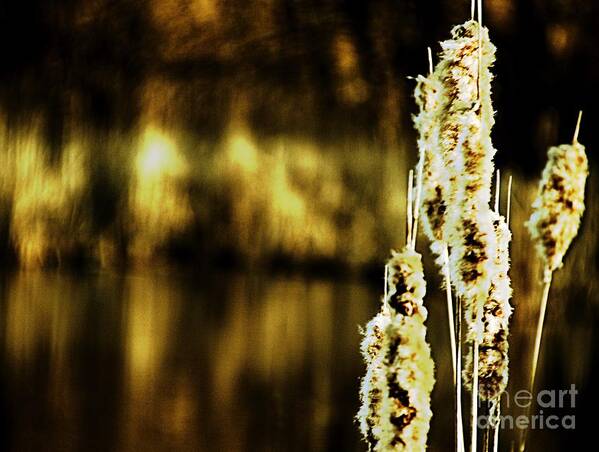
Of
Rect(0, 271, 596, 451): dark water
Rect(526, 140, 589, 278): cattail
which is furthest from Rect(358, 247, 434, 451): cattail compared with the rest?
Rect(0, 271, 596, 451): dark water

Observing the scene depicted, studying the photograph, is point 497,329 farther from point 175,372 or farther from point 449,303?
point 175,372

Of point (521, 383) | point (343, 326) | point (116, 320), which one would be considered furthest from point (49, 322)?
point (521, 383)

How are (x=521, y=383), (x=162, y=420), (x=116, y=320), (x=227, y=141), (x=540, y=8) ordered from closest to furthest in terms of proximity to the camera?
(x=162, y=420) < (x=521, y=383) < (x=116, y=320) < (x=540, y=8) < (x=227, y=141)

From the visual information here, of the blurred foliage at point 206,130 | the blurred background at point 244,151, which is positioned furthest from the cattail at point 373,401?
the blurred foliage at point 206,130

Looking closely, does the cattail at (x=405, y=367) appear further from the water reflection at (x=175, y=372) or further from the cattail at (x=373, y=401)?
the water reflection at (x=175, y=372)

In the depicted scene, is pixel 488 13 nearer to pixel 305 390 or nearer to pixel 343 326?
pixel 343 326

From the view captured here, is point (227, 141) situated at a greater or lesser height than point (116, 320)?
greater

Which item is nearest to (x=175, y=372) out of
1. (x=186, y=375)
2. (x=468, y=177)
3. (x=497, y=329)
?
(x=186, y=375)
